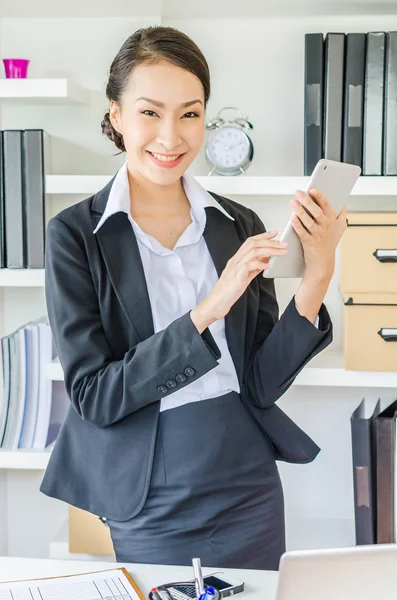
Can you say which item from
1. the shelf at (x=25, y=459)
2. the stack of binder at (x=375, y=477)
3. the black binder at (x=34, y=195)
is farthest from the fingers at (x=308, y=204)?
the shelf at (x=25, y=459)

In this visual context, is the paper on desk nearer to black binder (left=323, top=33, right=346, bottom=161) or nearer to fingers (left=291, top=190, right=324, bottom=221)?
fingers (left=291, top=190, right=324, bottom=221)

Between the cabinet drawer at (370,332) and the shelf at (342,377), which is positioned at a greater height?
the cabinet drawer at (370,332)

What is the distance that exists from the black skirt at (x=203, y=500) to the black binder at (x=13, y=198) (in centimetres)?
85

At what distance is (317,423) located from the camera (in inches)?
87.7

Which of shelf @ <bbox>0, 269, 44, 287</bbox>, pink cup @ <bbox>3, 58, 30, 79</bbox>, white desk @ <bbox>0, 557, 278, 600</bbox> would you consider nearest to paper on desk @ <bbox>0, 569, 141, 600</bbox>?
white desk @ <bbox>0, 557, 278, 600</bbox>

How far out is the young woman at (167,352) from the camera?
1277mm

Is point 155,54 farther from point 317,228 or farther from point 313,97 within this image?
point 313,97

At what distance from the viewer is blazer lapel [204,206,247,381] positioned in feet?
4.54

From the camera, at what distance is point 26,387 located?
206cm

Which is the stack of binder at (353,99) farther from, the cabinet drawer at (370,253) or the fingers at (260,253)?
the fingers at (260,253)

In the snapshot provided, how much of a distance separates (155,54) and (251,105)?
0.84 metres

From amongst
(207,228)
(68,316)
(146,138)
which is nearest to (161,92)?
(146,138)

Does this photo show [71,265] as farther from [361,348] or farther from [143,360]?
[361,348]

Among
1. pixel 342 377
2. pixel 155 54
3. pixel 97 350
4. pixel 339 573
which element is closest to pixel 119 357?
pixel 97 350
